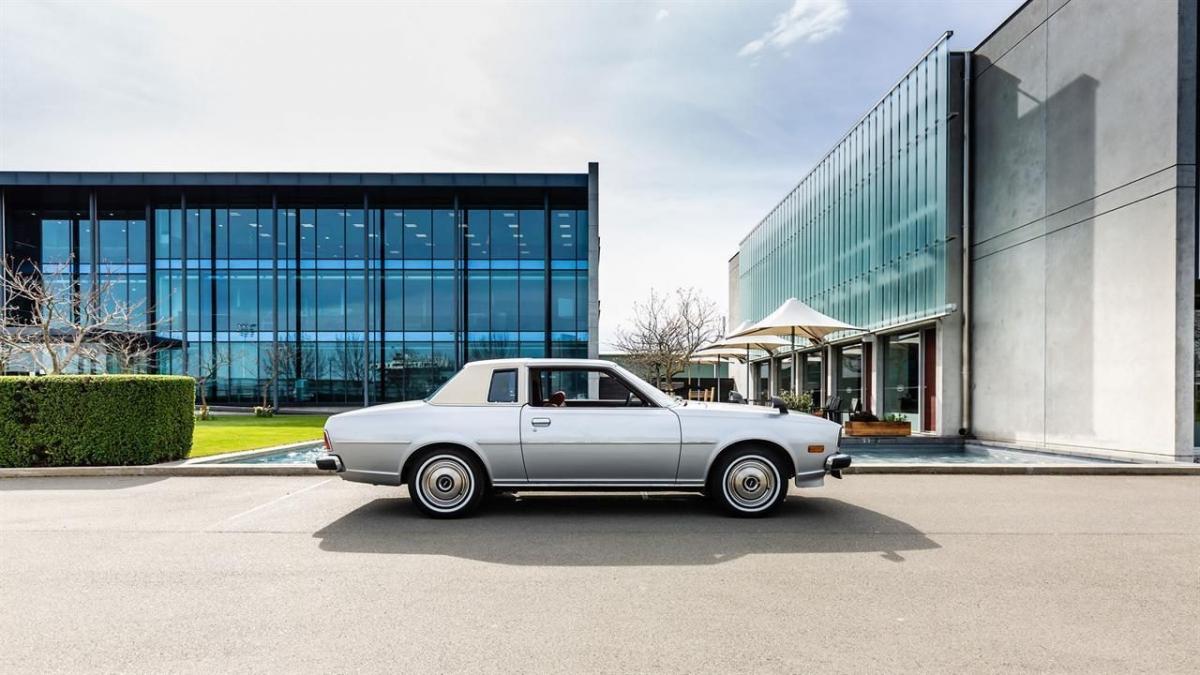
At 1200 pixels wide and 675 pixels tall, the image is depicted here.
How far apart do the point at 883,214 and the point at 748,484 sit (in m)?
15.7

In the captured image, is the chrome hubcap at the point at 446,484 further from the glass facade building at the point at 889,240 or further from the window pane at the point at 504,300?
the window pane at the point at 504,300

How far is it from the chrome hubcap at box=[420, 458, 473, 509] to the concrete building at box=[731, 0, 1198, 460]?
36.9 feet

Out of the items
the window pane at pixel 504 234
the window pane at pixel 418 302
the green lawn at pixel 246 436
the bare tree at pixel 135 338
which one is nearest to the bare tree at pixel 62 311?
the bare tree at pixel 135 338

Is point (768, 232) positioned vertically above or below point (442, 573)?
above

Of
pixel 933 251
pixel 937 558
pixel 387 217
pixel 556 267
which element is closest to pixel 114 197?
pixel 387 217

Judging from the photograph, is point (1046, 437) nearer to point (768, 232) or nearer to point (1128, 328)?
point (1128, 328)

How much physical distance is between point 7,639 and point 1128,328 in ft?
48.3

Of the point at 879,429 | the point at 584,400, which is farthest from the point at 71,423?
the point at 879,429

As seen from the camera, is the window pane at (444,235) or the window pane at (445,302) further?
the window pane at (444,235)

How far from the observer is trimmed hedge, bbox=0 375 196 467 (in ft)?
32.1

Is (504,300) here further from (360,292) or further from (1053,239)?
(1053,239)

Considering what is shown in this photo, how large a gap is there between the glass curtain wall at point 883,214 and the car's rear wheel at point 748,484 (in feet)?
38.3

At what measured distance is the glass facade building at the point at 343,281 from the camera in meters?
29.0

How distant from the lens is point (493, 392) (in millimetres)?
6852
